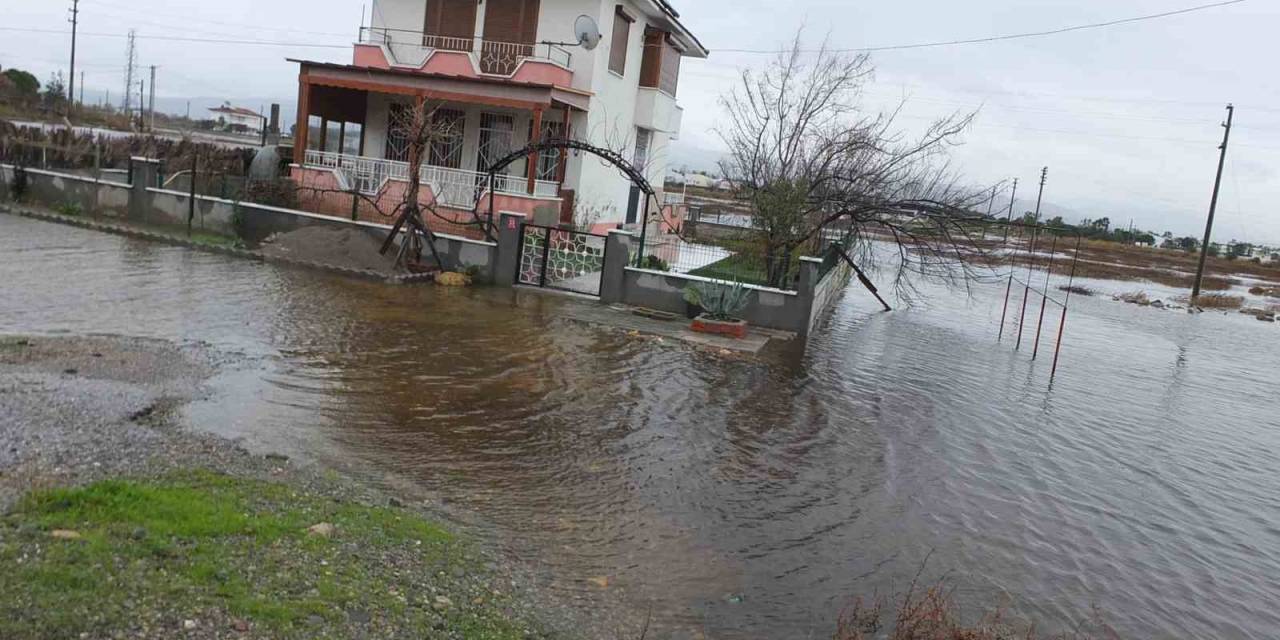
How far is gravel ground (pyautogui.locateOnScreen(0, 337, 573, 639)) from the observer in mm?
5863

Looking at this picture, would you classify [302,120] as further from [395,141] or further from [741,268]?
[741,268]

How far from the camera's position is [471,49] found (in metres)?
26.9

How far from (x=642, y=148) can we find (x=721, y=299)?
1692cm

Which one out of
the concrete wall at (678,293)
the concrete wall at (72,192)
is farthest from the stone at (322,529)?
the concrete wall at (72,192)

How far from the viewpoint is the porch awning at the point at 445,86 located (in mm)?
23312

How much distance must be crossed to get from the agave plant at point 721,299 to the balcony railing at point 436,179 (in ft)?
25.1

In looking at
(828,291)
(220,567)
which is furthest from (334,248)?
(220,567)

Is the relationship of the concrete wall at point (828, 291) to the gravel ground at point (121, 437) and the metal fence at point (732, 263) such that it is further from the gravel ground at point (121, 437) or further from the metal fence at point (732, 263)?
the gravel ground at point (121, 437)

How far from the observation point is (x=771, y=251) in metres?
20.4

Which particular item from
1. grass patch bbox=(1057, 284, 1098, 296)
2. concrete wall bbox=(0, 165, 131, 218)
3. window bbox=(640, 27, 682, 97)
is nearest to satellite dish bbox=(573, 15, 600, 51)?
window bbox=(640, 27, 682, 97)

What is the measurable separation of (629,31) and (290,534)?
25446 mm

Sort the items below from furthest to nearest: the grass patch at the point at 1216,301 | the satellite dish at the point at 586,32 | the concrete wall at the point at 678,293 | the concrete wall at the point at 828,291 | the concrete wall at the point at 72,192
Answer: the grass patch at the point at 1216,301 → the satellite dish at the point at 586,32 → the concrete wall at the point at 72,192 → the concrete wall at the point at 828,291 → the concrete wall at the point at 678,293

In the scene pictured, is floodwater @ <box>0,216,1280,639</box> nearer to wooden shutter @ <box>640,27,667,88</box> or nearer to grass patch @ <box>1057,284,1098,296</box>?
wooden shutter @ <box>640,27,667,88</box>

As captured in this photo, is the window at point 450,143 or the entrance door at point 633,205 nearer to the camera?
the window at point 450,143
